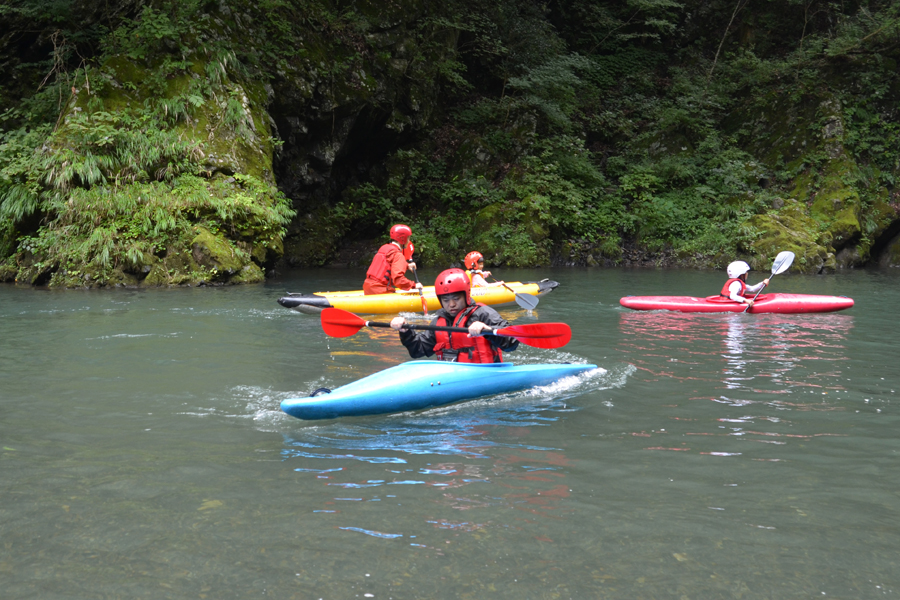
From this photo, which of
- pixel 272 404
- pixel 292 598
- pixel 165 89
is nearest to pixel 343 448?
pixel 272 404

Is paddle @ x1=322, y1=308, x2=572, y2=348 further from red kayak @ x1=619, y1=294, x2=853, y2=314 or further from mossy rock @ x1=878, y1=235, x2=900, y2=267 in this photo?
mossy rock @ x1=878, y1=235, x2=900, y2=267

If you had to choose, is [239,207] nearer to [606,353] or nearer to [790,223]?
[606,353]

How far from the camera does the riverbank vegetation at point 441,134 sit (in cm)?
1272

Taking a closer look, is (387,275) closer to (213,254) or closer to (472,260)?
(472,260)

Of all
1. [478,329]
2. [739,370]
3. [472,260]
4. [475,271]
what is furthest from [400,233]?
[739,370]

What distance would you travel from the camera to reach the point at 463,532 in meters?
2.87

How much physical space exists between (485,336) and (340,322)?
1.25 metres

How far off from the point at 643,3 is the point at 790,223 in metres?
7.85

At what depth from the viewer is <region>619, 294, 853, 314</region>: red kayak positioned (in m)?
9.62

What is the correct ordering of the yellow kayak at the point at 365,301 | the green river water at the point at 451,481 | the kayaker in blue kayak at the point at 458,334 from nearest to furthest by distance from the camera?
the green river water at the point at 451,481, the kayaker in blue kayak at the point at 458,334, the yellow kayak at the point at 365,301

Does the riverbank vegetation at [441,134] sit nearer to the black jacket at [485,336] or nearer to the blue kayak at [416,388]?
the black jacket at [485,336]

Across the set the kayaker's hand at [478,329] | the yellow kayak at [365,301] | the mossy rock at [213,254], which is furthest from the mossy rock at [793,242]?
the kayaker's hand at [478,329]

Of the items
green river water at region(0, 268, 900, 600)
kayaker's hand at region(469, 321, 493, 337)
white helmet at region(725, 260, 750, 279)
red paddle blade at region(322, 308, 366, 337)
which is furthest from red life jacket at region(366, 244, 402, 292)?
kayaker's hand at region(469, 321, 493, 337)

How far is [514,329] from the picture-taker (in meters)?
5.18
